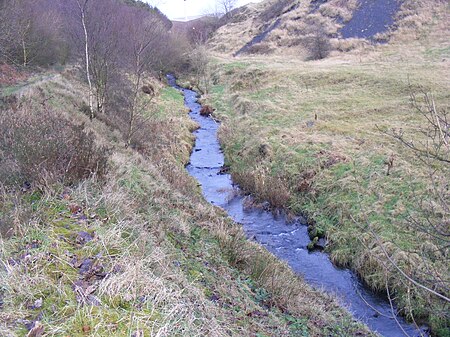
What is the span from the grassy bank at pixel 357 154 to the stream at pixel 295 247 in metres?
0.41

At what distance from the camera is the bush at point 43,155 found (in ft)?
18.4

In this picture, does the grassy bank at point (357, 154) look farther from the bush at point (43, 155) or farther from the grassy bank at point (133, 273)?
the bush at point (43, 155)

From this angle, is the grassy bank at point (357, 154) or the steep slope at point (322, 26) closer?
the grassy bank at point (357, 154)

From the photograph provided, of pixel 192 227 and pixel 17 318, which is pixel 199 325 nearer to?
pixel 17 318

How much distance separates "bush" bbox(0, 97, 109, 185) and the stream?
16.8 feet

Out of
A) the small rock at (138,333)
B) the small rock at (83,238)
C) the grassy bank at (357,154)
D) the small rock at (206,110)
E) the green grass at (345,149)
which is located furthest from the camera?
the small rock at (206,110)

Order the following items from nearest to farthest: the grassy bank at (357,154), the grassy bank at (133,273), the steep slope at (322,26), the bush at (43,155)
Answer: the grassy bank at (133,273), the bush at (43,155), the grassy bank at (357,154), the steep slope at (322,26)

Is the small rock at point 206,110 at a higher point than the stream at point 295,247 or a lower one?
higher

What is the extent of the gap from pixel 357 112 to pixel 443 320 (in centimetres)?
1449

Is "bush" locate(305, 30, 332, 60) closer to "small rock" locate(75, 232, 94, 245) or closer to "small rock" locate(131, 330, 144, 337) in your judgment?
"small rock" locate(75, 232, 94, 245)

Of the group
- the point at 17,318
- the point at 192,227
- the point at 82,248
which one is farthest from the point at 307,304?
the point at 17,318

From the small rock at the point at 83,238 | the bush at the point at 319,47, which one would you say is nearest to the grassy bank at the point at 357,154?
the small rock at the point at 83,238

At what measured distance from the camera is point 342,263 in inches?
441

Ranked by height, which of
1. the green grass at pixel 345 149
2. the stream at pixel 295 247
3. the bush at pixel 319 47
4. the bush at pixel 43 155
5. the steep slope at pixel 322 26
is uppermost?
the steep slope at pixel 322 26
